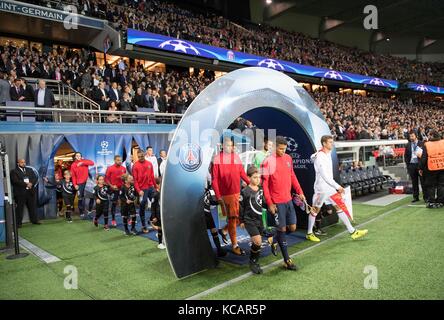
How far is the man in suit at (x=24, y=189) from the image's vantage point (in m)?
9.70

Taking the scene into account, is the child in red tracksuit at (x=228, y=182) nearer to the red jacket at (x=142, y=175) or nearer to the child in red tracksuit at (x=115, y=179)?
the red jacket at (x=142, y=175)

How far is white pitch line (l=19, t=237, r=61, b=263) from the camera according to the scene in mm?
6407

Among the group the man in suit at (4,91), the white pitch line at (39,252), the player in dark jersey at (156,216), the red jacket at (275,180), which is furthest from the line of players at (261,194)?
the man in suit at (4,91)

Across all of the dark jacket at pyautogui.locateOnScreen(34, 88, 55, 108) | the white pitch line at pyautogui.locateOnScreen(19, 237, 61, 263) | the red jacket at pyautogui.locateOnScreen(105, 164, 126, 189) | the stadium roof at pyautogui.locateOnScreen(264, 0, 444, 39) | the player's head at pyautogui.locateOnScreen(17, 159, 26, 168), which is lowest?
the white pitch line at pyautogui.locateOnScreen(19, 237, 61, 263)

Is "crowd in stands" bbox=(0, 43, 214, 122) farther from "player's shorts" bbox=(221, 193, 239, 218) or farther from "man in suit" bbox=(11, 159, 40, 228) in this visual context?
"player's shorts" bbox=(221, 193, 239, 218)

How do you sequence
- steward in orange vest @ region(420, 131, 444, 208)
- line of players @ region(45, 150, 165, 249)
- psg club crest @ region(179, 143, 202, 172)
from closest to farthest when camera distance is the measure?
psg club crest @ region(179, 143, 202, 172), line of players @ region(45, 150, 165, 249), steward in orange vest @ region(420, 131, 444, 208)

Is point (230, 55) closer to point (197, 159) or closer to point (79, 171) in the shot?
point (79, 171)

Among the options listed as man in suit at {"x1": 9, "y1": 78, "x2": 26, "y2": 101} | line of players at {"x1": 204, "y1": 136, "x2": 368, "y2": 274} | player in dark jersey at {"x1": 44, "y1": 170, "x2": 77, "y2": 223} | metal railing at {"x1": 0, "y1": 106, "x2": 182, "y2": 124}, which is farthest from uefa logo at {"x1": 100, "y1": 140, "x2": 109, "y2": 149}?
line of players at {"x1": 204, "y1": 136, "x2": 368, "y2": 274}

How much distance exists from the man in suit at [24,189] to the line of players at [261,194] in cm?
609

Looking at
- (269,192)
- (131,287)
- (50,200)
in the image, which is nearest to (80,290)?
(131,287)

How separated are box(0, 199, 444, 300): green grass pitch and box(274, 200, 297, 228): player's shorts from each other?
0.72 metres

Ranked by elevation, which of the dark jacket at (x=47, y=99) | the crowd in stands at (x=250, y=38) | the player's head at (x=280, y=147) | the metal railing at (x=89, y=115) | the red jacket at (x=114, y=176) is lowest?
the red jacket at (x=114, y=176)

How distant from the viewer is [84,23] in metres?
17.3

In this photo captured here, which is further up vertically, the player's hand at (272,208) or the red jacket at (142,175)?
the red jacket at (142,175)
